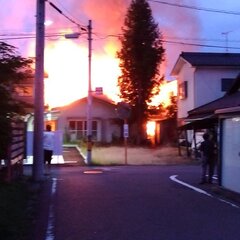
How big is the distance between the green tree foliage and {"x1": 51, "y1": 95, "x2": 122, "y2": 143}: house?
127ft

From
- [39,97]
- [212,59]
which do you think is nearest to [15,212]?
[39,97]

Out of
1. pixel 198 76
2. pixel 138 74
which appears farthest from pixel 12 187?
pixel 138 74

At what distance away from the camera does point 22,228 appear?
29.5ft

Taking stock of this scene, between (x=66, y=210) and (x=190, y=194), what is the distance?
3.80m

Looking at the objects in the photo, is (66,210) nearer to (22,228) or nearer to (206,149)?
(22,228)

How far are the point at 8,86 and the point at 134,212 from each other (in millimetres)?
4231

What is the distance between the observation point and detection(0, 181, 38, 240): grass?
325 inches

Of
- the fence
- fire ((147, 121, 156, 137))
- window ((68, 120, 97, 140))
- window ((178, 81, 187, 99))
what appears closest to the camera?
the fence

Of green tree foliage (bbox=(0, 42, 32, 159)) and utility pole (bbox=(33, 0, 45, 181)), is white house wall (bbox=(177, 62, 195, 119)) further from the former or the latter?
green tree foliage (bbox=(0, 42, 32, 159))

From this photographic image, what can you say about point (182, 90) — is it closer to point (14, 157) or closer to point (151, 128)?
point (151, 128)

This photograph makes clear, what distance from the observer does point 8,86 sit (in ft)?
42.5

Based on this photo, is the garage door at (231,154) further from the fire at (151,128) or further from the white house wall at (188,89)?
the fire at (151,128)

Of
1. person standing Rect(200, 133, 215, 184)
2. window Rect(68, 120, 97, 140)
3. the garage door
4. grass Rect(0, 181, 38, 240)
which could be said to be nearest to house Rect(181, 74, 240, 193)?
the garage door

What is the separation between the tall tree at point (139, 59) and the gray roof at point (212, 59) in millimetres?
7903
